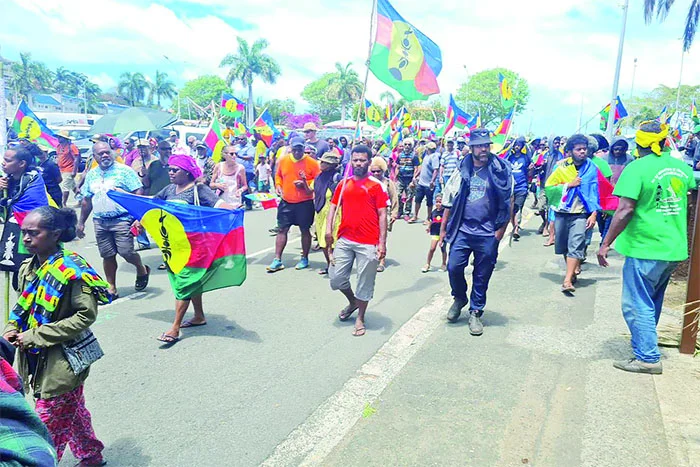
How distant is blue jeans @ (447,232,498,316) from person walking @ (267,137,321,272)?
2690 millimetres

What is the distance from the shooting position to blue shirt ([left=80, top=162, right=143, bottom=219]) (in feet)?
19.4

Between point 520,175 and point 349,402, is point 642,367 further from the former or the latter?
point 520,175

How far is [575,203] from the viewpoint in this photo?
667 cm

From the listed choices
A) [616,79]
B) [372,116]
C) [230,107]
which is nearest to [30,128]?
[230,107]

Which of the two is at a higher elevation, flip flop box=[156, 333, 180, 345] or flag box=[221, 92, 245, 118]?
flag box=[221, 92, 245, 118]

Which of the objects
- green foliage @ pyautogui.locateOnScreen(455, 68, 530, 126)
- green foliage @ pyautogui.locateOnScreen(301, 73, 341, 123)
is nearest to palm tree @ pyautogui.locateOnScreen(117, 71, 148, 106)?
green foliage @ pyautogui.locateOnScreen(301, 73, 341, 123)

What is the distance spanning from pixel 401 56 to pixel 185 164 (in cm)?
279

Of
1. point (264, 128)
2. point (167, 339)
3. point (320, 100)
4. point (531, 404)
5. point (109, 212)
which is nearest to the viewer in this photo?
point (531, 404)

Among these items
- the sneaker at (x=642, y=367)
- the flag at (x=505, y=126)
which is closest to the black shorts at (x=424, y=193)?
the flag at (x=505, y=126)

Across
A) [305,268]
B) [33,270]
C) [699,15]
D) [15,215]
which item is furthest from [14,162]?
[699,15]

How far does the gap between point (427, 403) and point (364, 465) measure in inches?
33.5

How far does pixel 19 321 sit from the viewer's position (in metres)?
2.80

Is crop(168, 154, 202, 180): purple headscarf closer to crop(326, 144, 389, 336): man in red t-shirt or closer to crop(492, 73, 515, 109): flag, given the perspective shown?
crop(326, 144, 389, 336): man in red t-shirt

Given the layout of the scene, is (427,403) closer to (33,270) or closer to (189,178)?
(33,270)
